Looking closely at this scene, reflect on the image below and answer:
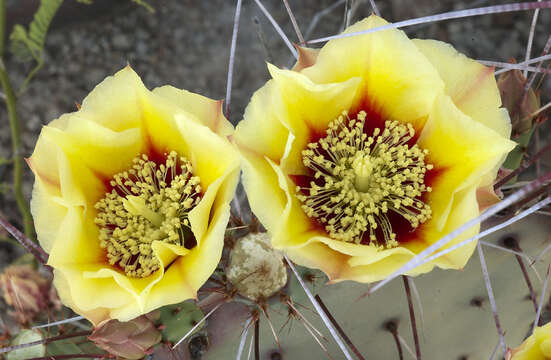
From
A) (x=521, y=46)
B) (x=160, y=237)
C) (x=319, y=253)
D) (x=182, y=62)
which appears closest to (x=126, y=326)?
(x=160, y=237)

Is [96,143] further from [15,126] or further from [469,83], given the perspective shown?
[15,126]

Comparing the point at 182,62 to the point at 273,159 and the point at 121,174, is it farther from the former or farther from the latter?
the point at 273,159

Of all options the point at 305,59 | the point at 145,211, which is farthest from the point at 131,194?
the point at 305,59

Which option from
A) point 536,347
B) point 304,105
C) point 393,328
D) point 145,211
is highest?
point 304,105

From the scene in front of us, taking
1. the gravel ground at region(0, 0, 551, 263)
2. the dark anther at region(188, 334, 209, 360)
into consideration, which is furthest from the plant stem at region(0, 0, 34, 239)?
the dark anther at region(188, 334, 209, 360)

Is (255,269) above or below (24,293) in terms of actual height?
above

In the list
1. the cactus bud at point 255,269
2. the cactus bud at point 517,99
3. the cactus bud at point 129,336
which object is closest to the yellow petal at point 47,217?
the cactus bud at point 129,336

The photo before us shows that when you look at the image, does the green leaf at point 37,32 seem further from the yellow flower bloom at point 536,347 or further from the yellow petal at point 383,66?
the yellow flower bloom at point 536,347
